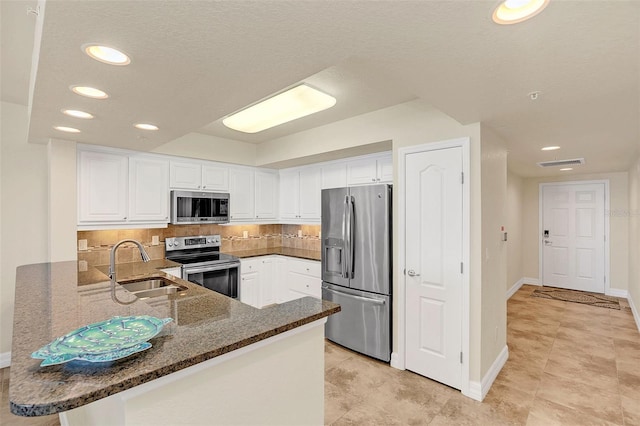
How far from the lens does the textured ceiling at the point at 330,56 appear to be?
3.70 feet

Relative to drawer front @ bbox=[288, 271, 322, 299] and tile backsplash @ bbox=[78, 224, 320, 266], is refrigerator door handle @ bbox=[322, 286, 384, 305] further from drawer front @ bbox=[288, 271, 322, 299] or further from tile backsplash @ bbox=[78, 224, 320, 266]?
tile backsplash @ bbox=[78, 224, 320, 266]

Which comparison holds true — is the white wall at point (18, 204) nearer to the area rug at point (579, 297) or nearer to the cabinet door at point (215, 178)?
the cabinet door at point (215, 178)

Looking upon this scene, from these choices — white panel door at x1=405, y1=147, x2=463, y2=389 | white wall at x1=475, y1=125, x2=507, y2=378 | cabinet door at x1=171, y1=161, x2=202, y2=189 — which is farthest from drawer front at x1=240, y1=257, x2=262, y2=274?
white wall at x1=475, y1=125, x2=507, y2=378

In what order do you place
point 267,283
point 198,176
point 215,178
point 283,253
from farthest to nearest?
point 283,253 < point 267,283 < point 215,178 < point 198,176

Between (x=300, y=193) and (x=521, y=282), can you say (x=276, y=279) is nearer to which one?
(x=300, y=193)

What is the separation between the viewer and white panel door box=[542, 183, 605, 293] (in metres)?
5.77

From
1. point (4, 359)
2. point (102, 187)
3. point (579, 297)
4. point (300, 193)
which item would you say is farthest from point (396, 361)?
point (579, 297)

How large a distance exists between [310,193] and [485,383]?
Answer: 3.02 meters

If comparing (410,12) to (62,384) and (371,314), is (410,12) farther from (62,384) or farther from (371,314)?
(371,314)

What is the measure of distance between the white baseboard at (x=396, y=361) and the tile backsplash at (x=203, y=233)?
2.21 metres

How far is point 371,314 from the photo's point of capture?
320cm

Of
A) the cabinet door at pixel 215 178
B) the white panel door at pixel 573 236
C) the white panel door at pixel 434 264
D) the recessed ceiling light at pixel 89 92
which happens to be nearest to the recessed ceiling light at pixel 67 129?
the recessed ceiling light at pixel 89 92

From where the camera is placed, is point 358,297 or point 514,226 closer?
point 358,297

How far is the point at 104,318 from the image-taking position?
1.48m
